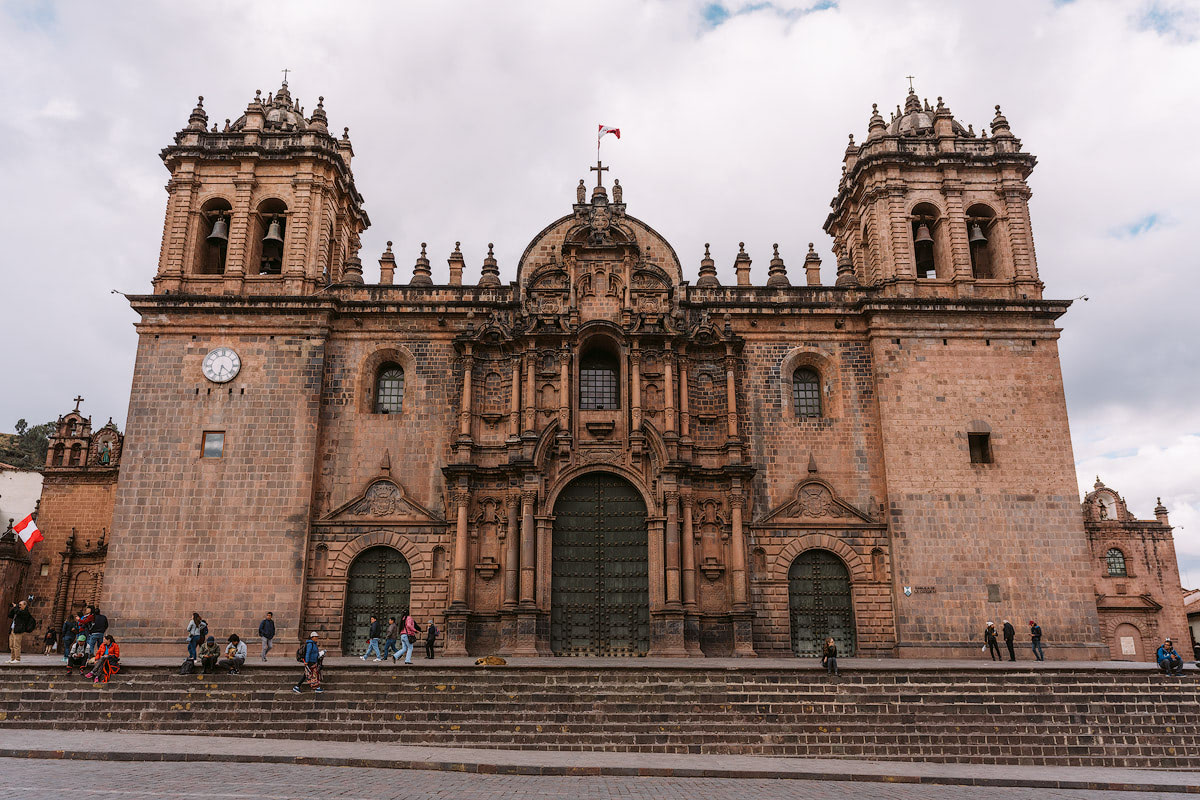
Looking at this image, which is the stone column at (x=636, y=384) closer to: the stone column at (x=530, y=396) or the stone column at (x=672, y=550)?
the stone column at (x=672, y=550)

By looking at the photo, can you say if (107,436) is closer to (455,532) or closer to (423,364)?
(423,364)

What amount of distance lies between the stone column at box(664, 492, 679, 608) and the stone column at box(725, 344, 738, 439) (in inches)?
108

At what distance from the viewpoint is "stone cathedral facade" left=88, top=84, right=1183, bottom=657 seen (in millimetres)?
24312

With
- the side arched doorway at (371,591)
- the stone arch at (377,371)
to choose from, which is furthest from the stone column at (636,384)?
the side arched doorway at (371,591)

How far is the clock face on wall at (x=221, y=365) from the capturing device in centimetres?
2606

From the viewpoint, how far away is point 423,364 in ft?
88.5

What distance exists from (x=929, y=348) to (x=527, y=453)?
12666mm

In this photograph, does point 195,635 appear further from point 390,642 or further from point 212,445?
point 212,445

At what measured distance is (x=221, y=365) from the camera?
1032 inches

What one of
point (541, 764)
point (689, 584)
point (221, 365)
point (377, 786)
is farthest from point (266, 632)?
point (377, 786)

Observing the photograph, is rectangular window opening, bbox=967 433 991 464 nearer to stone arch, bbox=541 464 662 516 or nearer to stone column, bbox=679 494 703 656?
stone column, bbox=679 494 703 656

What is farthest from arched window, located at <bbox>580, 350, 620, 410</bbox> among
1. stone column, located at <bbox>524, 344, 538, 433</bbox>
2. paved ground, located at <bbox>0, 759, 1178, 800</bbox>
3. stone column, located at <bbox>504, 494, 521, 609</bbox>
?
paved ground, located at <bbox>0, 759, 1178, 800</bbox>

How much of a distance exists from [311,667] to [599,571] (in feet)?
30.7

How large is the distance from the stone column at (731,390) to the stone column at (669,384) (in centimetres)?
169
